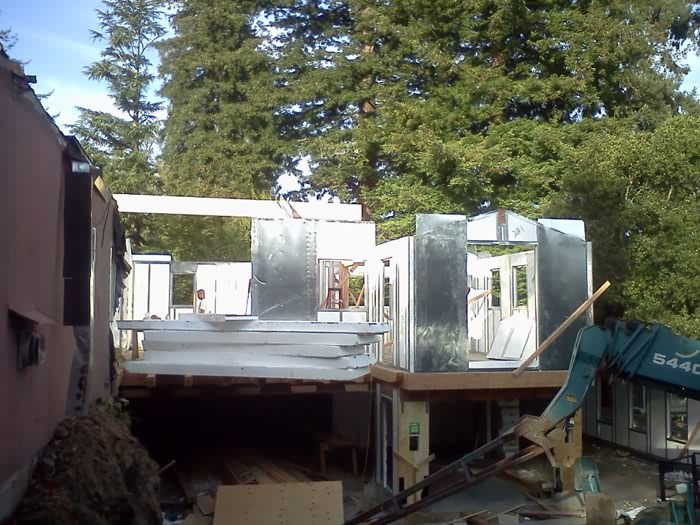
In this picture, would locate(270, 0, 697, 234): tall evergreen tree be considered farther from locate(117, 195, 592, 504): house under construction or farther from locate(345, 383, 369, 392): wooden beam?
locate(345, 383, 369, 392): wooden beam

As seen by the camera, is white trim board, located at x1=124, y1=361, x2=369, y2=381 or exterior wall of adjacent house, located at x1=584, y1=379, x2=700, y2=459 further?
exterior wall of adjacent house, located at x1=584, y1=379, x2=700, y2=459

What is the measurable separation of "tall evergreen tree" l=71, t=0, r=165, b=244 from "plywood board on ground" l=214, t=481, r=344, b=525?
2299cm

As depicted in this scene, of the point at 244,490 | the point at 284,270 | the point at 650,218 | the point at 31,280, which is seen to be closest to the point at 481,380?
the point at 284,270

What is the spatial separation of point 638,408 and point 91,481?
1419cm

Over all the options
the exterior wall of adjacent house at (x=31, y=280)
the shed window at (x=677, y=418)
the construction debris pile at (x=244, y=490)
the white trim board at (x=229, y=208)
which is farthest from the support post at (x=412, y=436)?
the exterior wall of adjacent house at (x=31, y=280)

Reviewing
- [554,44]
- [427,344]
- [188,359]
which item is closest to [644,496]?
[427,344]

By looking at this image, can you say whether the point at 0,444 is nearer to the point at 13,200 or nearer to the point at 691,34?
the point at 13,200

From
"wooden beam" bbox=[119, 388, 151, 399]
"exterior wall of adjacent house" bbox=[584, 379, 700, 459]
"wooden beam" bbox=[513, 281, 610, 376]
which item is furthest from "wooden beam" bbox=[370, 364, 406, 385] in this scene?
"exterior wall of adjacent house" bbox=[584, 379, 700, 459]

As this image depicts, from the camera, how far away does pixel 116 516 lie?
6105mm

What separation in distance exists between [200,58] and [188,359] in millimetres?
20564

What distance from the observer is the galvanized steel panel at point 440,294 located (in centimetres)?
1328

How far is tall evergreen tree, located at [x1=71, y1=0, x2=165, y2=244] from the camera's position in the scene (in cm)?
3266

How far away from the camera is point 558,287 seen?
14.0 m

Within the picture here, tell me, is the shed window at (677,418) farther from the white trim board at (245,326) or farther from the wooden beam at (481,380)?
the white trim board at (245,326)
